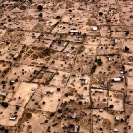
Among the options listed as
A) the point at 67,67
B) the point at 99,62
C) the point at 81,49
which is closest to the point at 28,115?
the point at 67,67

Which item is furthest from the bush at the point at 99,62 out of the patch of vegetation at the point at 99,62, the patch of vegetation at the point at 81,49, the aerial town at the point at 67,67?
the patch of vegetation at the point at 81,49

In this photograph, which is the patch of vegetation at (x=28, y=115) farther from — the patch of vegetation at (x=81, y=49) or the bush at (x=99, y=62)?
the patch of vegetation at (x=81, y=49)

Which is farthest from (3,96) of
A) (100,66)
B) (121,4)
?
(121,4)

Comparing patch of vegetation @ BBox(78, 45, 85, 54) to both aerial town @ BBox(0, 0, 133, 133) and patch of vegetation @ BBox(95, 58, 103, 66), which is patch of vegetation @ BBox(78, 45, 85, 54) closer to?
aerial town @ BBox(0, 0, 133, 133)

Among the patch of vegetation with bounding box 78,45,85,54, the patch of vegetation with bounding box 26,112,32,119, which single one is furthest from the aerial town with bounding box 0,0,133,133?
the patch of vegetation with bounding box 78,45,85,54

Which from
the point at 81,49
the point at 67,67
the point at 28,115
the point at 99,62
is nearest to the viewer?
the point at 28,115

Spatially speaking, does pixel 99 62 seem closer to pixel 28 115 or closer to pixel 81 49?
pixel 81 49

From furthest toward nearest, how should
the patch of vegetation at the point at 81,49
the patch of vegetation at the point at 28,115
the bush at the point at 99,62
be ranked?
1. the patch of vegetation at the point at 81,49
2. the bush at the point at 99,62
3. the patch of vegetation at the point at 28,115

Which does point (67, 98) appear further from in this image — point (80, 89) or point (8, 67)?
point (8, 67)
